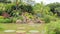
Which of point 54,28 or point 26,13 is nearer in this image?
point 54,28

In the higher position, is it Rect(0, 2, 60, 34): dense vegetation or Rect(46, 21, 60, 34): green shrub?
Rect(46, 21, 60, 34): green shrub

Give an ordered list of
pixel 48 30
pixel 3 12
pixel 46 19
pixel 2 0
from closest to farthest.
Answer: pixel 48 30 → pixel 46 19 → pixel 3 12 → pixel 2 0

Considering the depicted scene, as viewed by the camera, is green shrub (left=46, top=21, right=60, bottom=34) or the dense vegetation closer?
green shrub (left=46, top=21, right=60, bottom=34)

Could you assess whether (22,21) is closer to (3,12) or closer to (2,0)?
(3,12)

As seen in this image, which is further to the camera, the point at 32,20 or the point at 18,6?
the point at 18,6

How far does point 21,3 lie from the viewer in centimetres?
1755

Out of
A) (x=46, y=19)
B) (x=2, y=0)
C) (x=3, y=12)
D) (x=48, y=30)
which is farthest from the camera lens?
(x=2, y=0)

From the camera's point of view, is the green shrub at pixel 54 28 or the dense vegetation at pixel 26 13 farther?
the dense vegetation at pixel 26 13

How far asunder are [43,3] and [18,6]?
2.24 metres

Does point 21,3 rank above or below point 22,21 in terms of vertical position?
above

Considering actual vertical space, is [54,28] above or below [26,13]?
above

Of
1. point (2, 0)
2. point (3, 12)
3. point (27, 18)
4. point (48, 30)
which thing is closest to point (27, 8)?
point (3, 12)

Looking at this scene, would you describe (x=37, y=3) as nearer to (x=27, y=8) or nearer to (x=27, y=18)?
(x=27, y=8)

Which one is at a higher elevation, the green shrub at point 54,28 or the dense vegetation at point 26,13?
the green shrub at point 54,28
